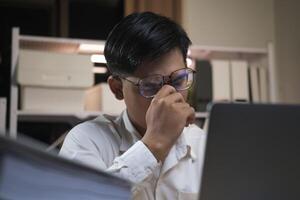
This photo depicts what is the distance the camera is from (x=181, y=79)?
1.08 m

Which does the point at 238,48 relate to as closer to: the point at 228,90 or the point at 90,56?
the point at 228,90

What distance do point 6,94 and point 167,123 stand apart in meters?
2.13

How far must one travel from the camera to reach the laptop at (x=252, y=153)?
0.51 m

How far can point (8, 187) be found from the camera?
404 mm

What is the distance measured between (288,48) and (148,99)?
230cm

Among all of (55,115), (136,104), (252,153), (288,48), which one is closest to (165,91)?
(136,104)

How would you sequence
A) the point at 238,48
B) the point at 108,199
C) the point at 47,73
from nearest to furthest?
the point at 108,199 → the point at 47,73 → the point at 238,48

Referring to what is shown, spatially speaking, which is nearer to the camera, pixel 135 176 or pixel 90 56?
pixel 135 176

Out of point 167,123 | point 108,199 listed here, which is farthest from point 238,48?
point 108,199

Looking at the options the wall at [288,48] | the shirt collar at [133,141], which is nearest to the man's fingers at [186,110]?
the shirt collar at [133,141]

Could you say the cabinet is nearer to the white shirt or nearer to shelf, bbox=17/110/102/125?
shelf, bbox=17/110/102/125

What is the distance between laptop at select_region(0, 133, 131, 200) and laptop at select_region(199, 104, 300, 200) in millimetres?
117

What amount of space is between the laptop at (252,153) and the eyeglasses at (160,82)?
0.53 metres

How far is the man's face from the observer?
108cm
